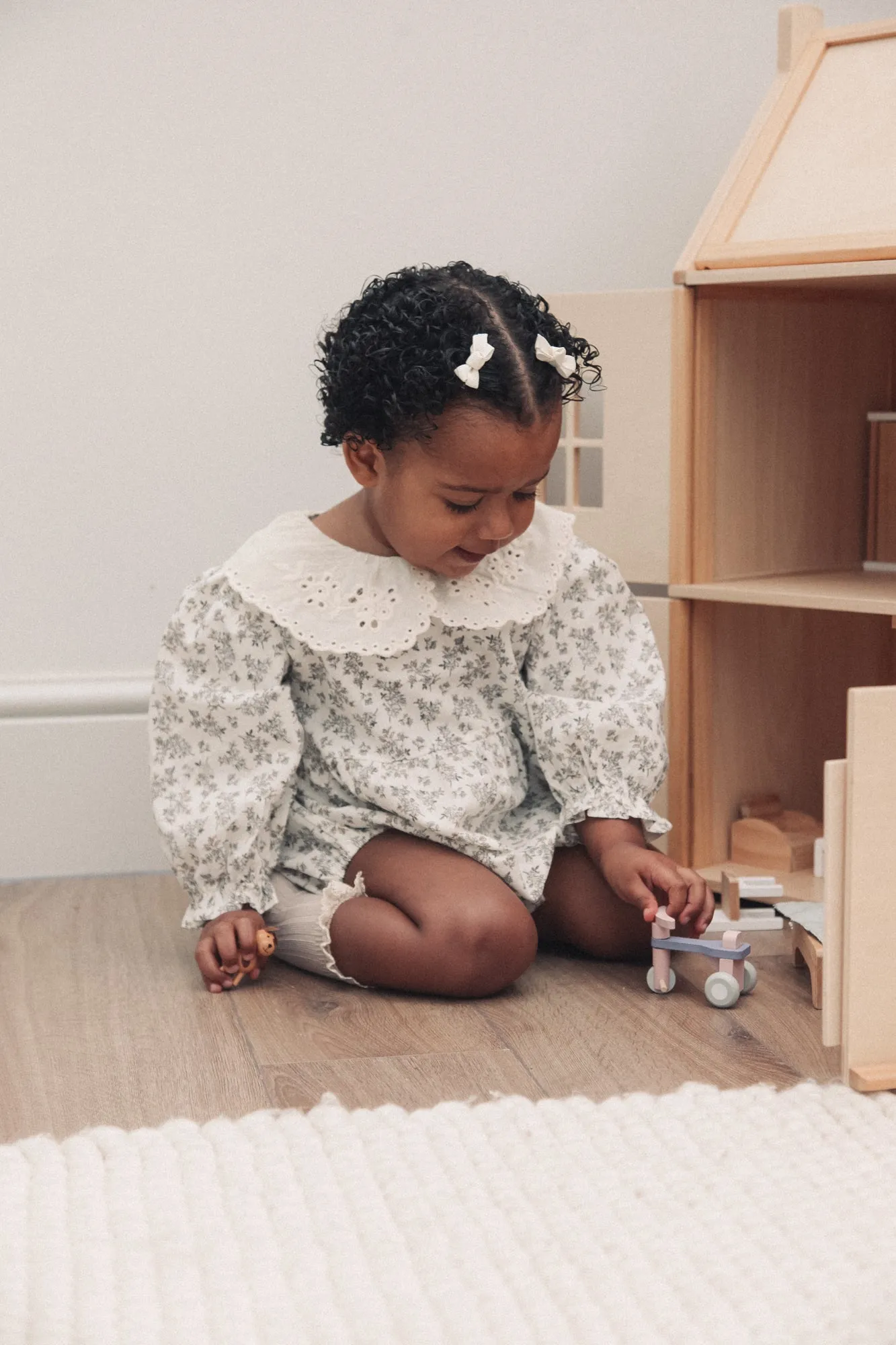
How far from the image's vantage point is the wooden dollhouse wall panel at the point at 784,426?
1341 millimetres

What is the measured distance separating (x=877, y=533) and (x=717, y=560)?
25 centimetres

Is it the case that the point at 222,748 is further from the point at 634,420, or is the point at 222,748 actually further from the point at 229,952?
the point at 634,420

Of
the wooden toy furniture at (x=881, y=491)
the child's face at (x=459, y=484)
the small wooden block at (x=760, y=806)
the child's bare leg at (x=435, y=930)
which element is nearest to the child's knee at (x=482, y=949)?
the child's bare leg at (x=435, y=930)

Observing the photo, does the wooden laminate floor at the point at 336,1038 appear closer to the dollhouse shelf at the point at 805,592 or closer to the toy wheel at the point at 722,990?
the toy wheel at the point at 722,990

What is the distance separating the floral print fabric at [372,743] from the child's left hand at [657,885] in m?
0.06

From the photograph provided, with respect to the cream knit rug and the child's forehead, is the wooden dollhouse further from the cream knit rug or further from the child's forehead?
the cream knit rug

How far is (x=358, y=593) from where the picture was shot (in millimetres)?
1203

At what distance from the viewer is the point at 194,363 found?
58.9 inches

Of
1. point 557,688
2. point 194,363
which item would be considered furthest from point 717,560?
point 194,363

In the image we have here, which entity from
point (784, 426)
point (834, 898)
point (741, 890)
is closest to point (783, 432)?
point (784, 426)

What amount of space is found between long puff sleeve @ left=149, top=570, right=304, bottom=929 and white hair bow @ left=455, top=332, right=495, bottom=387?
0.84ft

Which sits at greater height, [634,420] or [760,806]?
[634,420]

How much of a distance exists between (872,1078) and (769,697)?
0.60 m

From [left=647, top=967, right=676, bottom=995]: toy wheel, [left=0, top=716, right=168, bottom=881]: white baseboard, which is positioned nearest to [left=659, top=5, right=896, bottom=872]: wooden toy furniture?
[left=647, top=967, right=676, bottom=995]: toy wheel
